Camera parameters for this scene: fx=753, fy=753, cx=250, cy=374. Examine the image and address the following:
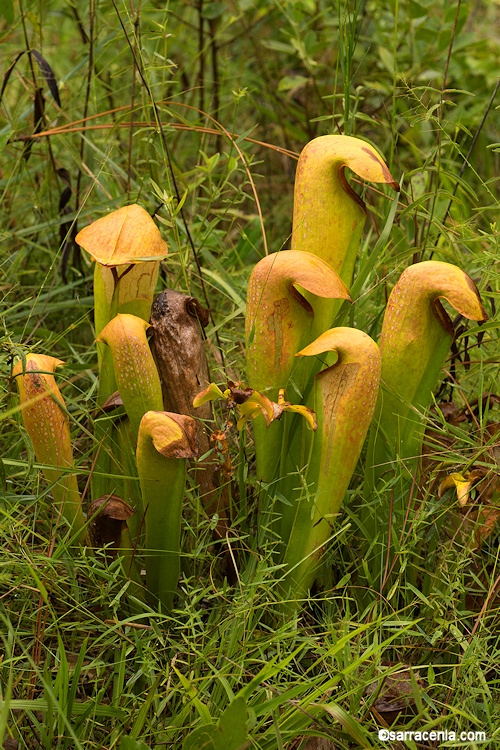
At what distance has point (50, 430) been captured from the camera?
1.21 meters

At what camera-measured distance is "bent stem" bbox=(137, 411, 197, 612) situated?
105cm

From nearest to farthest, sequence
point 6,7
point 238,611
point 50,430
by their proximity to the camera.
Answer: point 238,611
point 50,430
point 6,7

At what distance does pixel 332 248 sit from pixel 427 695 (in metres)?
0.71

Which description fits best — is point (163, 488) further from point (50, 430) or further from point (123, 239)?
point (123, 239)

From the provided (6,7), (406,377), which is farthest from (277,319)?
(6,7)

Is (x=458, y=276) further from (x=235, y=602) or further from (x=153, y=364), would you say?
(x=235, y=602)

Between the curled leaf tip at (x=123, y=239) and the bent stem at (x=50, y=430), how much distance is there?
199 mm

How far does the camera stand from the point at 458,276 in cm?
117

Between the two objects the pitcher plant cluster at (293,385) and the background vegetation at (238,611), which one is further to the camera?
the pitcher plant cluster at (293,385)

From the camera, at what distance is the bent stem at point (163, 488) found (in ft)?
3.45

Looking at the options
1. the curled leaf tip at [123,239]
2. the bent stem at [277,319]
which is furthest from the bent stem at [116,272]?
the bent stem at [277,319]

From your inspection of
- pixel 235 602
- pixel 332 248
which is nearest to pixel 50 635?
pixel 235 602

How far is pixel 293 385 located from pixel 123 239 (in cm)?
36

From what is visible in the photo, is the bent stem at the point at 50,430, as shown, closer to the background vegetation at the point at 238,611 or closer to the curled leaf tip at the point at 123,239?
the background vegetation at the point at 238,611
